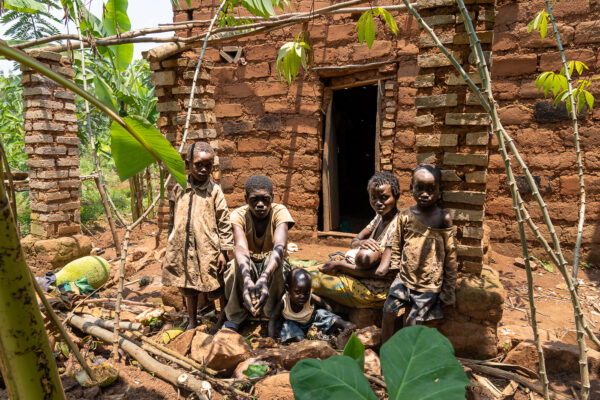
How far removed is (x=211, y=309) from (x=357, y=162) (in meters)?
7.20

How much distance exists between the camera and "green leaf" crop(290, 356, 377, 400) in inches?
18.4

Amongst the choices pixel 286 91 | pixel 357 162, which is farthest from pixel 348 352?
pixel 357 162

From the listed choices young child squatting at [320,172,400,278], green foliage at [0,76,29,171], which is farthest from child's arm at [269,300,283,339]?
green foliage at [0,76,29,171]

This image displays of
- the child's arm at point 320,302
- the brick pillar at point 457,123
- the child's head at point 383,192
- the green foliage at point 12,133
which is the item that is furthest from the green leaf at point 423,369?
the green foliage at point 12,133

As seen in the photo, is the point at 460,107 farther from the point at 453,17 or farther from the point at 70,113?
the point at 70,113

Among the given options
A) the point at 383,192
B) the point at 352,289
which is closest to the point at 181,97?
the point at 383,192

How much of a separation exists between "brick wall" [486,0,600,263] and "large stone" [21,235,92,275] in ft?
19.7

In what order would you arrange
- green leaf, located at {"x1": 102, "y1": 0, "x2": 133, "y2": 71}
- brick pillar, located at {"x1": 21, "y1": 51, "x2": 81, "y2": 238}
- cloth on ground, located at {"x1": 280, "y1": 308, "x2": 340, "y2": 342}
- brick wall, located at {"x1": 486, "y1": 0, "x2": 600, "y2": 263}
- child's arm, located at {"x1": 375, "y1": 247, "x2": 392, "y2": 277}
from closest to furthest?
green leaf, located at {"x1": 102, "y1": 0, "x2": 133, "y2": 71}
child's arm, located at {"x1": 375, "y1": 247, "x2": 392, "y2": 277}
cloth on ground, located at {"x1": 280, "y1": 308, "x2": 340, "y2": 342}
brick wall, located at {"x1": 486, "y1": 0, "x2": 600, "y2": 263}
brick pillar, located at {"x1": 21, "y1": 51, "x2": 81, "y2": 238}

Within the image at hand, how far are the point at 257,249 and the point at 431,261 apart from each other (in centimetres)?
151

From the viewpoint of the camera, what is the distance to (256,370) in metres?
2.51

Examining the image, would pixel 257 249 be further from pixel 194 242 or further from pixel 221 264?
pixel 194 242

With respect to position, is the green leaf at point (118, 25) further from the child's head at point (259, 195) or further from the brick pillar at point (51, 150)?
the brick pillar at point (51, 150)

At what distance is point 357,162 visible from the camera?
10117 millimetres

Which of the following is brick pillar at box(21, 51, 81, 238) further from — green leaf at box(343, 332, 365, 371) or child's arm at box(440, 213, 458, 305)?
green leaf at box(343, 332, 365, 371)
